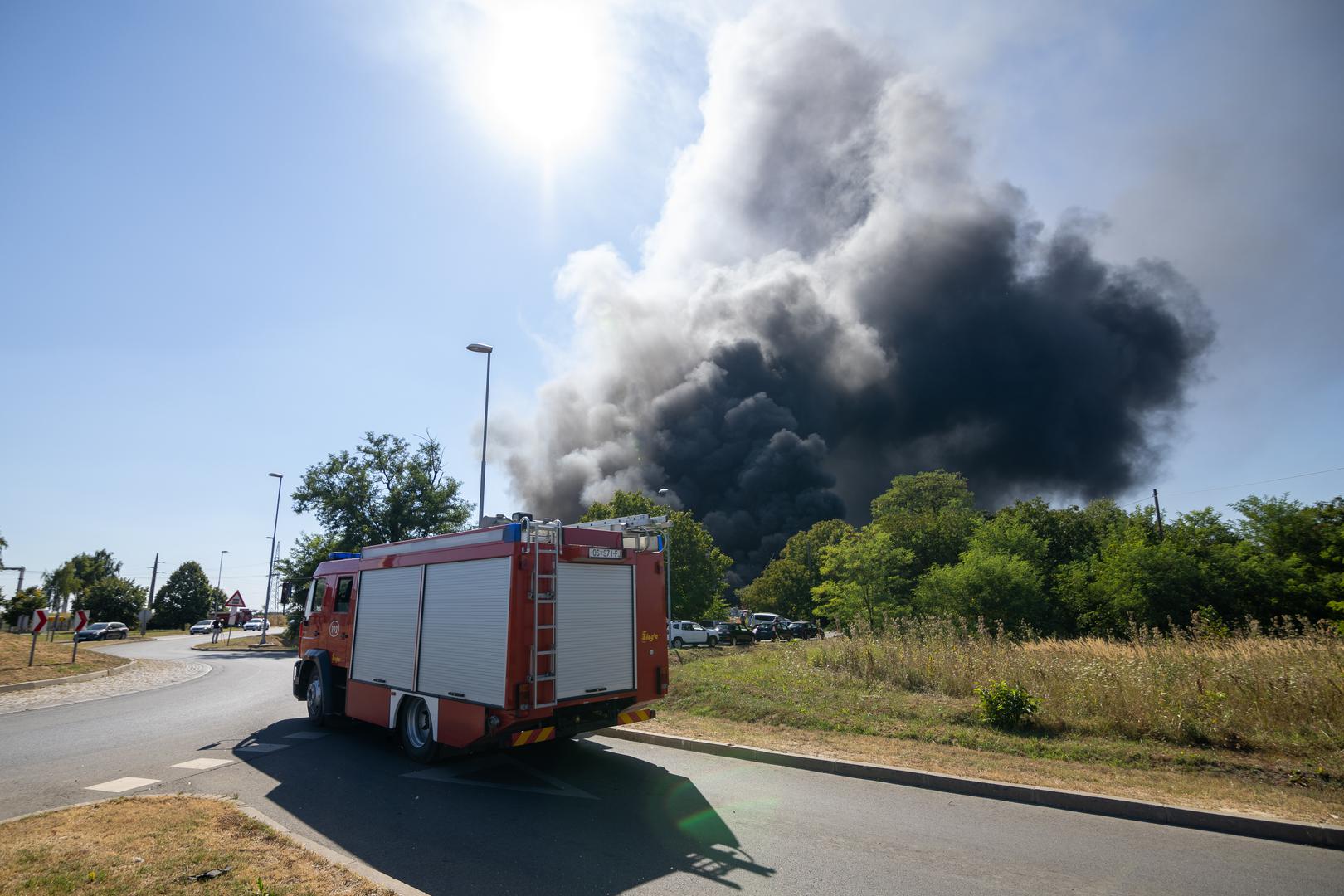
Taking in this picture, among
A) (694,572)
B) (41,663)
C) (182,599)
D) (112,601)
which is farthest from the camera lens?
(182,599)

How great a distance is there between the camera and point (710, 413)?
296 ft

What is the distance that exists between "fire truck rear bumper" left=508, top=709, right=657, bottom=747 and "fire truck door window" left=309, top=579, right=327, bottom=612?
602 cm

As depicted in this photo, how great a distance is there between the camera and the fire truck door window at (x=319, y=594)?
11914 millimetres

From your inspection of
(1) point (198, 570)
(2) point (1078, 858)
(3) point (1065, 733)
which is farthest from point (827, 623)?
(1) point (198, 570)

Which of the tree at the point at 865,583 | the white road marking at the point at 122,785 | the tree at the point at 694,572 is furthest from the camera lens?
the tree at the point at 694,572

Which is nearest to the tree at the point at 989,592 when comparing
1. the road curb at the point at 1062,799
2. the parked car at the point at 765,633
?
the parked car at the point at 765,633

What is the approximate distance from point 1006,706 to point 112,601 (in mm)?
76597

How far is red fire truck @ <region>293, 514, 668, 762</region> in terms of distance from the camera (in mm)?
7633

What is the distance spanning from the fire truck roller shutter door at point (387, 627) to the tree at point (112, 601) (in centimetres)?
6888

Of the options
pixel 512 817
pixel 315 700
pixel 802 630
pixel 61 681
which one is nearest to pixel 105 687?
pixel 61 681

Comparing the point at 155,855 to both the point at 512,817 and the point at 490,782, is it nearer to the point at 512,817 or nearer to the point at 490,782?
the point at 512,817

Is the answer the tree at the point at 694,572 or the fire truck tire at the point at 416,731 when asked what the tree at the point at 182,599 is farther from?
the fire truck tire at the point at 416,731

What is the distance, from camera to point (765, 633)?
41.4 m

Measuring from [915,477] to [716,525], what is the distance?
2437 centimetres
